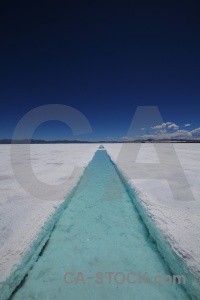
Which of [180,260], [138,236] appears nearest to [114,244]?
[138,236]

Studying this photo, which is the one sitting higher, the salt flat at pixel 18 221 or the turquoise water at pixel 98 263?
the salt flat at pixel 18 221

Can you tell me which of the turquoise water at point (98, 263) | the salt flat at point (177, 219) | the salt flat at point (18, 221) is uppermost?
the salt flat at point (18, 221)

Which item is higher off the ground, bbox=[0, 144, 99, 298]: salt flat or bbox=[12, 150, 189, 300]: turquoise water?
bbox=[0, 144, 99, 298]: salt flat

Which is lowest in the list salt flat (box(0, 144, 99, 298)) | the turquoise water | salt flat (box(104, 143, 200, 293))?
the turquoise water

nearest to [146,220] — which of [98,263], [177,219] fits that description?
[177,219]

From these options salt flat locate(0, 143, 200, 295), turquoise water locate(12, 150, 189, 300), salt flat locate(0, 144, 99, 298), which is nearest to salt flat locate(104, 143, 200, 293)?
salt flat locate(0, 143, 200, 295)

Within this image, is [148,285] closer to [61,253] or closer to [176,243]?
[176,243]

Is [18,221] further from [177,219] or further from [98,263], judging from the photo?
[177,219]

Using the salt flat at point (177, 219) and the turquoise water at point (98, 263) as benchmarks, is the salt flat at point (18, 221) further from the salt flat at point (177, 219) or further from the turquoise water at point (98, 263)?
the salt flat at point (177, 219)

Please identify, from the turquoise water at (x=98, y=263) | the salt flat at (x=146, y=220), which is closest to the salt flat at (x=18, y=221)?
the salt flat at (x=146, y=220)

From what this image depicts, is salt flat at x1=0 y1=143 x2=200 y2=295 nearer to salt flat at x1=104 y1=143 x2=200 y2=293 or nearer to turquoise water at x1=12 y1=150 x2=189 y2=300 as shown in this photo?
salt flat at x1=104 y1=143 x2=200 y2=293
